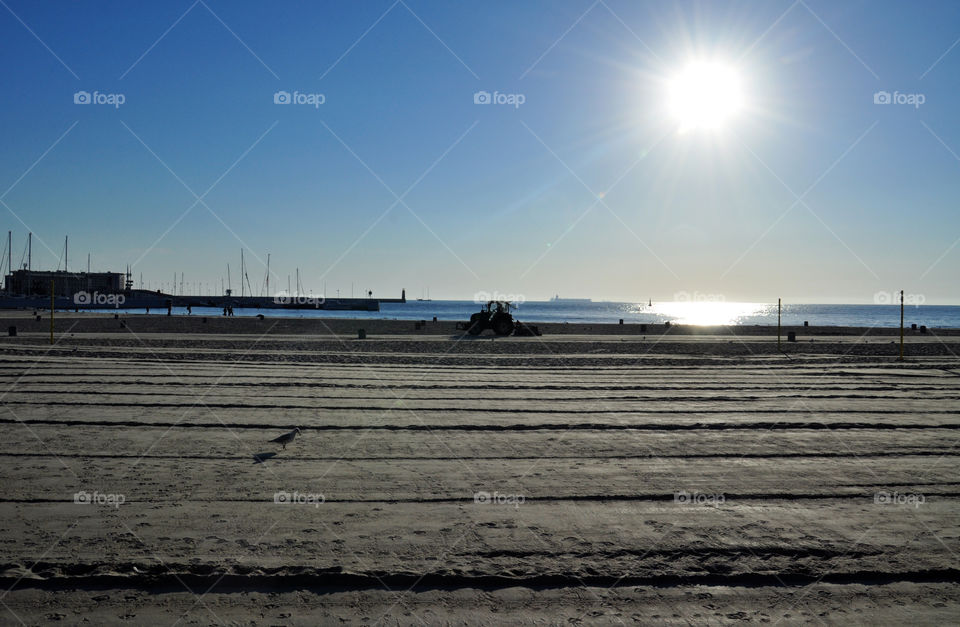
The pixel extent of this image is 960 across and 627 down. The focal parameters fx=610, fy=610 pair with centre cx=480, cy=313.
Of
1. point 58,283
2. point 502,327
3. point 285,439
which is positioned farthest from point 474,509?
point 58,283

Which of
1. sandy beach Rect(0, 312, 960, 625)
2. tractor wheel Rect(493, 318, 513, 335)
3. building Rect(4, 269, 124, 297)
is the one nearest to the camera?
sandy beach Rect(0, 312, 960, 625)

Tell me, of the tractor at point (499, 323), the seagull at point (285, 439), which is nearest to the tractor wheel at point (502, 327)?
the tractor at point (499, 323)

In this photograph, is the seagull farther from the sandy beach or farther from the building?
the building

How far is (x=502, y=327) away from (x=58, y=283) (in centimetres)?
12500

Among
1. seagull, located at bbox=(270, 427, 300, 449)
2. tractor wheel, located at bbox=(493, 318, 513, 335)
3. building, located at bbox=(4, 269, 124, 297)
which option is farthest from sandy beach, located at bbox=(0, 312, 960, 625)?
building, located at bbox=(4, 269, 124, 297)

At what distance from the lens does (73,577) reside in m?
3.90

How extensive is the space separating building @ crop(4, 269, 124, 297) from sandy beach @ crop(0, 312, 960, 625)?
14265 cm

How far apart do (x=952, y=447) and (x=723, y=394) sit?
4.76 meters

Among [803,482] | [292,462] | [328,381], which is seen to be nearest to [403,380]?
[328,381]

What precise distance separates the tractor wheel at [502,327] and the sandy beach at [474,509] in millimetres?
25128

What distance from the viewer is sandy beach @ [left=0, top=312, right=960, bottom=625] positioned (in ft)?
12.1

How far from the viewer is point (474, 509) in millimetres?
5230

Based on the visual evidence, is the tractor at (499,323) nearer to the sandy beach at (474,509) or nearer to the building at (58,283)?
the sandy beach at (474,509)

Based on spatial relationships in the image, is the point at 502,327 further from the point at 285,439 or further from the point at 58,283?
the point at 58,283
